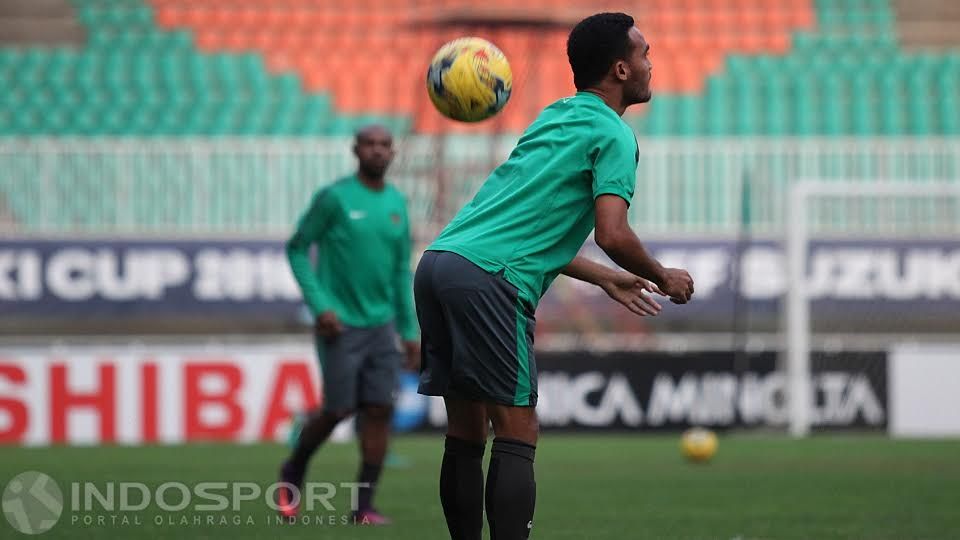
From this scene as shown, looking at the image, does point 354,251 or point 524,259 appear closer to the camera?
point 524,259

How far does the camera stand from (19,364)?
50.9 feet

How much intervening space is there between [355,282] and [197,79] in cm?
1236

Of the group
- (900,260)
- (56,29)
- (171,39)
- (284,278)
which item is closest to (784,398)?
(900,260)

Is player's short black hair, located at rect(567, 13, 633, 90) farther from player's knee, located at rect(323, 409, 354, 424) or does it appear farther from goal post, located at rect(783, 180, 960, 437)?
goal post, located at rect(783, 180, 960, 437)

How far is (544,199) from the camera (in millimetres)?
5375

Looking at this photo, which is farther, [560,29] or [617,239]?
[560,29]

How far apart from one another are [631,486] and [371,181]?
3.01 metres

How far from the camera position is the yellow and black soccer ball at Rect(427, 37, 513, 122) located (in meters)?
5.93

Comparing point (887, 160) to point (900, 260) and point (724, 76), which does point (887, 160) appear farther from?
point (724, 76)

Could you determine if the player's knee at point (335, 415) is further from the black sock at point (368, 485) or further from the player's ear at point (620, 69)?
the player's ear at point (620, 69)

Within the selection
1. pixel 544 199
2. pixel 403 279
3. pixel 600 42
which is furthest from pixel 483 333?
pixel 403 279

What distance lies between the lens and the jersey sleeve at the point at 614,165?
5.22 metres

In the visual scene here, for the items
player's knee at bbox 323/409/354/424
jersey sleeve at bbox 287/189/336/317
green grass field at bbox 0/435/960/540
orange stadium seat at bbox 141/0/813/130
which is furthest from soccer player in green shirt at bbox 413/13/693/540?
orange stadium seat at bbox 141/0/813/130

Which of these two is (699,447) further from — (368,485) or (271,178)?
(271,178)
